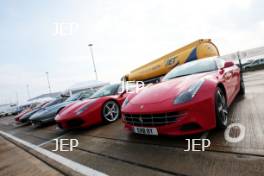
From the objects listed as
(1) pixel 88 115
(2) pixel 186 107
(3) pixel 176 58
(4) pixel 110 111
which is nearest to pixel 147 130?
(2) pixel 186 107

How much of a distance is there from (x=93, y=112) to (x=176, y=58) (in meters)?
8.02

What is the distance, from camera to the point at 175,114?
272 centimetres

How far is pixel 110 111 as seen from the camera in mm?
5574

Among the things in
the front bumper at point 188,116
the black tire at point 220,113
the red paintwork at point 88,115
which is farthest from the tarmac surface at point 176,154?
the red paintwork at point 88,115

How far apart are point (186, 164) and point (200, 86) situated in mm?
1248

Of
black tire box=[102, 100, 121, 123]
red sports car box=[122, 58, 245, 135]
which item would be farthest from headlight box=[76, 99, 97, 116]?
red sports car box=[122, 58, 245, 135]

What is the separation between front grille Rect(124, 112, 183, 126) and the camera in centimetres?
273

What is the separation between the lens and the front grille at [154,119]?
2733 millimetres

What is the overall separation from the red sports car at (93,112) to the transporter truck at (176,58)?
3.82m

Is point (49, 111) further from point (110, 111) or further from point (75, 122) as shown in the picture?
point (110, 111)

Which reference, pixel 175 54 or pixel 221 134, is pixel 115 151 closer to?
pixel 221 134

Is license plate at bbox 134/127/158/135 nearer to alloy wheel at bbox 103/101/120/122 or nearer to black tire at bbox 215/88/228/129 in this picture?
black tire at bbox 215/88/228/129

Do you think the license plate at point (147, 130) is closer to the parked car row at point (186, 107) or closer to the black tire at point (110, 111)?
the parked car row at point (186, 107)

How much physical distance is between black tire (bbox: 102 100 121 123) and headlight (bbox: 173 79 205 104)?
2955 mm
